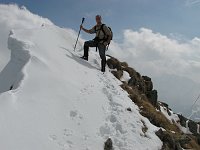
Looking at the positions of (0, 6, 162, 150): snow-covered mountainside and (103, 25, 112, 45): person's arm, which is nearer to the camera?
(0, 6, 162, 150): snow-covered mountainside

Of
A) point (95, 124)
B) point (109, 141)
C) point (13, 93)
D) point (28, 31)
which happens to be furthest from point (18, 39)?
point (109, 141)

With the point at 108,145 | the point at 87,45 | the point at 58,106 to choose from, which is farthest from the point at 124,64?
the point at 108,145

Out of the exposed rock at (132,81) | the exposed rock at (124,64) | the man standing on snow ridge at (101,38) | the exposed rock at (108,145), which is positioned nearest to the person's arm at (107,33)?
the man standing on snow ridge at (101,38)

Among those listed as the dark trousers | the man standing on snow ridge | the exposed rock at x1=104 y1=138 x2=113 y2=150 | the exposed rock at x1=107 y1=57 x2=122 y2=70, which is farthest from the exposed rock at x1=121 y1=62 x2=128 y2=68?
the exposed rock at x1=104 y1=138 x2=113 y2=150

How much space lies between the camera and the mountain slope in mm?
10773

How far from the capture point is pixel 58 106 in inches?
513

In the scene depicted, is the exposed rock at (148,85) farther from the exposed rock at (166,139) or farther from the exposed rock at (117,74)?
the exposed rock at (166,139)

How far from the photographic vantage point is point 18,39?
18094 mm

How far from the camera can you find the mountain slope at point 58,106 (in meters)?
10.8

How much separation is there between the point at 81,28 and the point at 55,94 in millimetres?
10907

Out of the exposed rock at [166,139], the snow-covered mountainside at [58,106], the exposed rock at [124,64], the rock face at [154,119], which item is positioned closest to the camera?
the snow-covered mountainside at [58,106]

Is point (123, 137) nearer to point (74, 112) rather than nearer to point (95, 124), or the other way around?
point (95, 124)

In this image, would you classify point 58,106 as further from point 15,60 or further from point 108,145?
point 15,60

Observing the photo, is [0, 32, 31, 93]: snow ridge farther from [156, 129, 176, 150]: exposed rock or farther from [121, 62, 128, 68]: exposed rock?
[121, 62, 128, 68]: exposed rock
